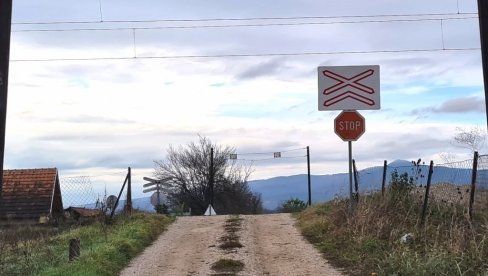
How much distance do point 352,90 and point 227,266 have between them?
5.39 meters

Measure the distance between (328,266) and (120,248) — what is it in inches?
159

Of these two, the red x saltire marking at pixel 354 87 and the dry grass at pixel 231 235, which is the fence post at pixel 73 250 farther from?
the red x saltire marking at pixel 354 87

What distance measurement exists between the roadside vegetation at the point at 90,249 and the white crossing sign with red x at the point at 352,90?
5103 mm

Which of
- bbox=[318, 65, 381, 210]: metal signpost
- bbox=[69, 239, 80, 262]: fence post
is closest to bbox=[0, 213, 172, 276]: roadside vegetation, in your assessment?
bbox=[69, 239, 80, 262]: fence post

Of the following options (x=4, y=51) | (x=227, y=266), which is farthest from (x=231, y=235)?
(x=4, y=51)

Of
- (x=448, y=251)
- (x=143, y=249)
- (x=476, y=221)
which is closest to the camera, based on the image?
(x=448, y=251)

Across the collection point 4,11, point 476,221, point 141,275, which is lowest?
point 141,275

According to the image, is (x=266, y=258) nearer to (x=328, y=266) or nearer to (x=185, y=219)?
(x=328, y=266)

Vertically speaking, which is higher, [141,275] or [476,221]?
[476,221]

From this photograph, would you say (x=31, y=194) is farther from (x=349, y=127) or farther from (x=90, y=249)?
(x=349, y=127)

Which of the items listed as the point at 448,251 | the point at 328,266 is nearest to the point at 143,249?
the point at 328,266

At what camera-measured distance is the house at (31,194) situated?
35.5 meters

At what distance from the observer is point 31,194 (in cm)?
3738

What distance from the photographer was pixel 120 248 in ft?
37.2
